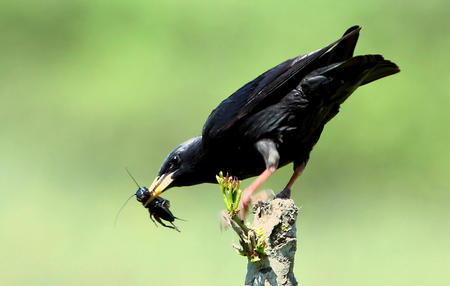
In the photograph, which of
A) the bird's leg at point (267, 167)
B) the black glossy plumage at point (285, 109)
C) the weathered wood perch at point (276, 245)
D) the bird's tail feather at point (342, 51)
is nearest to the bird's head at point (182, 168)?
the black glossy plumage at point (285, 109)

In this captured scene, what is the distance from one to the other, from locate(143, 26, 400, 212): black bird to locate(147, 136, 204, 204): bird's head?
0.30ft

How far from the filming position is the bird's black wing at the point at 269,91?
26.5 ft

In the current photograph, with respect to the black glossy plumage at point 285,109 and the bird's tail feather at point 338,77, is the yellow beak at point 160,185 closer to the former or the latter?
the black glossy plumage at point 285,109

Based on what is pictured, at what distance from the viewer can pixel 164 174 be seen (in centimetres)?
862

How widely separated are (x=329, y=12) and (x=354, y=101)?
2.26 meters

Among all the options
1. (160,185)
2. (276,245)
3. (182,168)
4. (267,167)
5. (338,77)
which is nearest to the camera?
(276,245)

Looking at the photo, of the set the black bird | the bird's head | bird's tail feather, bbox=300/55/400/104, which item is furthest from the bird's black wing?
the bird's head

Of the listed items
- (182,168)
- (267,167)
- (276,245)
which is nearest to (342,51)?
(267,167)

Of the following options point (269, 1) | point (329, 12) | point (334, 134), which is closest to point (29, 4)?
point (269, 1)

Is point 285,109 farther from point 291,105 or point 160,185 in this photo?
point 160,185

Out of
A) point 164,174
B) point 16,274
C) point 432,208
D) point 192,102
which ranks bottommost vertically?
point 432,208

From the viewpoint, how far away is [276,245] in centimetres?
621

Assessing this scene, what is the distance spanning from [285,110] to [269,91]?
19cm

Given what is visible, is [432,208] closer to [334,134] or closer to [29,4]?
[334,134]
